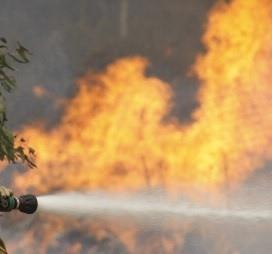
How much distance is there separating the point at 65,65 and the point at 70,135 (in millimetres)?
1213

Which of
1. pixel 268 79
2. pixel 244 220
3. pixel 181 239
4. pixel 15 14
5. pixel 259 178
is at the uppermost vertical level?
pixel 268 79

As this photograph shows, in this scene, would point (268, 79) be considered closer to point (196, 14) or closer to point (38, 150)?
point (196, 14)

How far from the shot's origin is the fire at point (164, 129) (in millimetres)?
9547

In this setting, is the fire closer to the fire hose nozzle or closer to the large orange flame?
the large orange flame

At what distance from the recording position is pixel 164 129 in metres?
9.77

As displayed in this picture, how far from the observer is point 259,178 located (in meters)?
9.73

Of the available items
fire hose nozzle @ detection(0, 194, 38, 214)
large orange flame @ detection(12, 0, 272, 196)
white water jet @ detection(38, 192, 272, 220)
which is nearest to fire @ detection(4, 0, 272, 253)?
large orange flame @ detection(12, 0, 272, 196)

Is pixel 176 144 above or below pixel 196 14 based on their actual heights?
below

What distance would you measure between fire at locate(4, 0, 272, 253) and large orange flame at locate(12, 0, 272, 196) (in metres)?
0.02

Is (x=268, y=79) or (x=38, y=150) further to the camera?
(x=268, y=79)

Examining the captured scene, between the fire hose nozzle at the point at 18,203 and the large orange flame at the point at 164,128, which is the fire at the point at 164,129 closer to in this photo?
the large orange flame at the point at 164,128

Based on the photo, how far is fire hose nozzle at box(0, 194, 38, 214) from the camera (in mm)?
4664

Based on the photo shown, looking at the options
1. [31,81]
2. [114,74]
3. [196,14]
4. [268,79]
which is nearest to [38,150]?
[31,81]

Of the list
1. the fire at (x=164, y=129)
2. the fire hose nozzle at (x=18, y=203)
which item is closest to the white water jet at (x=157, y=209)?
the fire at (x=164, y=129)
